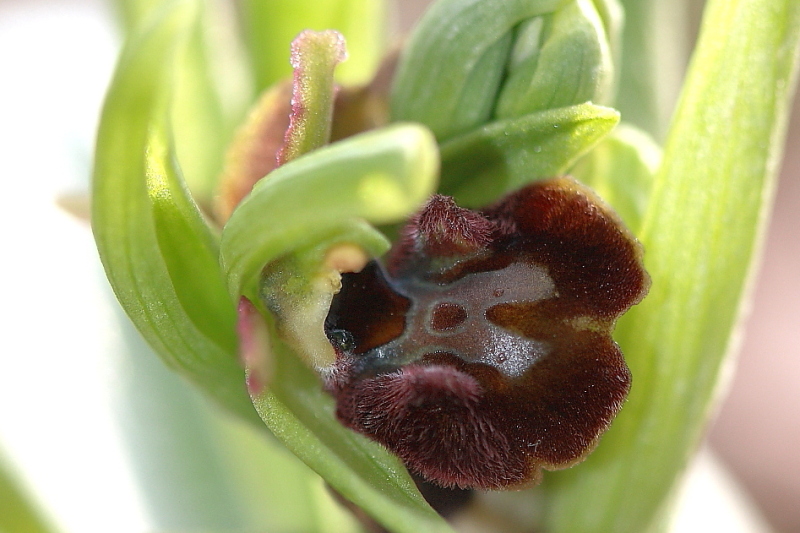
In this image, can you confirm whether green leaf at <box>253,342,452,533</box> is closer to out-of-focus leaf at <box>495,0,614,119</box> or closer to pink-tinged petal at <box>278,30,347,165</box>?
pink-tinged petal at <box>278,30,347,165</box>

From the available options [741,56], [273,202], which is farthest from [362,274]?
[741,56]

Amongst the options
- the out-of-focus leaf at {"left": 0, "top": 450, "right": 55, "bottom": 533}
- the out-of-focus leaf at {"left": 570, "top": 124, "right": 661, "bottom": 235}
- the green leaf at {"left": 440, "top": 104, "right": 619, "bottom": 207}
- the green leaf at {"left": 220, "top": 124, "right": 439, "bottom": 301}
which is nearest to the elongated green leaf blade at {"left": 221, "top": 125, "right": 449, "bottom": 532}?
the green leaf at {"left": 220, "top": 124, "right": 439, "bottom": 301}

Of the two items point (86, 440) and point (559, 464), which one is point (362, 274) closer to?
point (559, 464)

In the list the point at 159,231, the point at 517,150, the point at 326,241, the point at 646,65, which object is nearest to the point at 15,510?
the point at 159,231

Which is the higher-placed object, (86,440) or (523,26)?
(523,26)

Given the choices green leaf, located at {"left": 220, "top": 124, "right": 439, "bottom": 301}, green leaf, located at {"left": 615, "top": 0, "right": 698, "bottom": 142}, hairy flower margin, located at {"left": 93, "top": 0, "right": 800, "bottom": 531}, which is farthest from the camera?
green leaf, located at {"left": 615, "top": 0, "right": 698, "bottom": 142}

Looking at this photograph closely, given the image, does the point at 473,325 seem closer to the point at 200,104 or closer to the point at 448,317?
the point at 448,317
